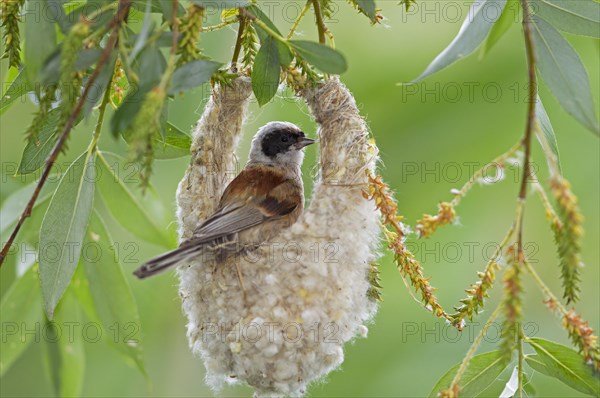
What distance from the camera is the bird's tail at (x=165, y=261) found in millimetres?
2311

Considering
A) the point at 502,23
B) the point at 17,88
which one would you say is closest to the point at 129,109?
the point at 17,88

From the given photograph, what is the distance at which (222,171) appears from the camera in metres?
3.25

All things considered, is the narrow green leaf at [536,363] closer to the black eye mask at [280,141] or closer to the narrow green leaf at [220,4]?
the narrow green leaf at [220,4]

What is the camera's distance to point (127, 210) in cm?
318

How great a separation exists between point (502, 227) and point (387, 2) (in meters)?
1.49

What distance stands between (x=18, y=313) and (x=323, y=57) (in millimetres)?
2034

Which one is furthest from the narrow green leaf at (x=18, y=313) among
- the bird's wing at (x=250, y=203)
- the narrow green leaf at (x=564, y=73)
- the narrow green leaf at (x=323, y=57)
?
the narrow green leaf at (x=564, y=73)

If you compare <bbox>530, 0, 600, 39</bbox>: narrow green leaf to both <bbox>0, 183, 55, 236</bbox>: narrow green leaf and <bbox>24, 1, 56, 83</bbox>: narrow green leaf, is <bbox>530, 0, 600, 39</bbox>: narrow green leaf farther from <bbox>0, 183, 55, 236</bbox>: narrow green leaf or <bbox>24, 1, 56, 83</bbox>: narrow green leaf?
<bbox>0, 183, 55, 236</bbox>: narrow green leaf

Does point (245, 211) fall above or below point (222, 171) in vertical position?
below

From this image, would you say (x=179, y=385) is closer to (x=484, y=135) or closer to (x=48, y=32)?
(x=484, y=135)

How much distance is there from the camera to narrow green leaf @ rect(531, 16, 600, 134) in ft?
6.05

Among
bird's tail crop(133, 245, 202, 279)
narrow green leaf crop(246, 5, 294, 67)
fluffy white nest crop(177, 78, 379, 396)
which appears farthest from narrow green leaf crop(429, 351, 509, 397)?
narrow green leaf crop(246, 5, 294, 67)

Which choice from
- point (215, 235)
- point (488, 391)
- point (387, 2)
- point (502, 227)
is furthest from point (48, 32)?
point (502, 227)

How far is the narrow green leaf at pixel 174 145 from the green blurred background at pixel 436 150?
6.35ft
